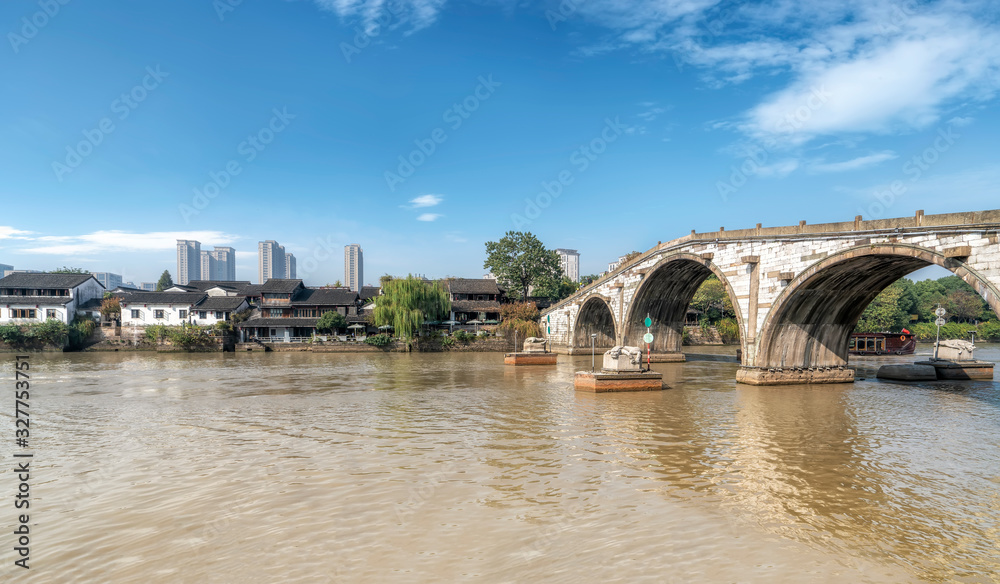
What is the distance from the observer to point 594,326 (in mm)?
53188

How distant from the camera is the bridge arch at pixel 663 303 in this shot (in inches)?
1521

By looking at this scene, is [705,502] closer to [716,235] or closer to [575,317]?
[716,235]

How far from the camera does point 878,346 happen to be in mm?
47875

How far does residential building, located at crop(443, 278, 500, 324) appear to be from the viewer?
6262cm

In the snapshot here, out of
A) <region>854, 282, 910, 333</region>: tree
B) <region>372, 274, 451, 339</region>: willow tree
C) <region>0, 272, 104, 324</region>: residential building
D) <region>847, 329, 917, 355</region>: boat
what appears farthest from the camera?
<region>854, 282, 910, 333</region>: tree

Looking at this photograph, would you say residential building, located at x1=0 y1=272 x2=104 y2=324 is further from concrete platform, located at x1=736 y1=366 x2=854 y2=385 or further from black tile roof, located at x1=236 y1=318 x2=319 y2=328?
concrete platform, located at x1=736 y1=366 x2=854 y2=385

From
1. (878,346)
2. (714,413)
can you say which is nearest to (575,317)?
(878,346)

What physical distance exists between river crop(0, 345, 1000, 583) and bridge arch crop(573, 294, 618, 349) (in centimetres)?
3025

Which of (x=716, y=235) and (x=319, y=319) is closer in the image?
(x=716, y=235)

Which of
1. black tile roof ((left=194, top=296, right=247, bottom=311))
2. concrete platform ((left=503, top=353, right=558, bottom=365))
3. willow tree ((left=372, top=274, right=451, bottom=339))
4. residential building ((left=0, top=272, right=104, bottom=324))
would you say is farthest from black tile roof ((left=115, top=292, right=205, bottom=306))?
concrete platform ((left=503, top=353, right=558, bottom=365))

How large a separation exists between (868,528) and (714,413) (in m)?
10.7

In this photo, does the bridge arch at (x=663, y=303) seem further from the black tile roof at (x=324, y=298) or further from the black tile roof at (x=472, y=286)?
the black tile roof at (x=324, y=298)

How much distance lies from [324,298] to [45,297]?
3011 cm

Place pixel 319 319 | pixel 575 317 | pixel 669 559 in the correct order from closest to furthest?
pixel 669 559 → pixel 575 317 → pixel 319 319
